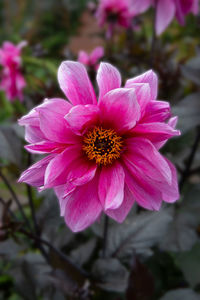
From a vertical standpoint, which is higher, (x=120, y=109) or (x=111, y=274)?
(x=120, y=109)

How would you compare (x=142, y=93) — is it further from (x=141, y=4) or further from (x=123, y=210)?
(x=141, y=4)

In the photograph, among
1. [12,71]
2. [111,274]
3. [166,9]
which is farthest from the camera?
[12,71]

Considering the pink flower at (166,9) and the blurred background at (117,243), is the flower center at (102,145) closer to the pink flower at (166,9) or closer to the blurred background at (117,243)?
the blurred background at (117,243)

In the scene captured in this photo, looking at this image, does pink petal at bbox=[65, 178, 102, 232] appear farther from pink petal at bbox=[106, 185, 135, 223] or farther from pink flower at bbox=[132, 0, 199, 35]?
pink flower at bbox=[132, 0, 199, 35]

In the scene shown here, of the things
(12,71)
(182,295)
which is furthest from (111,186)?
(12,71)

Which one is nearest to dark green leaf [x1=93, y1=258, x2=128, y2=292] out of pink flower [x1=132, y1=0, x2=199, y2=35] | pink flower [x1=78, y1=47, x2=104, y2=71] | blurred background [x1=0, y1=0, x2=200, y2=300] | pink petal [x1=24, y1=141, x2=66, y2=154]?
blurred background [x1=0, y1=0, x2=200, y2=300]
